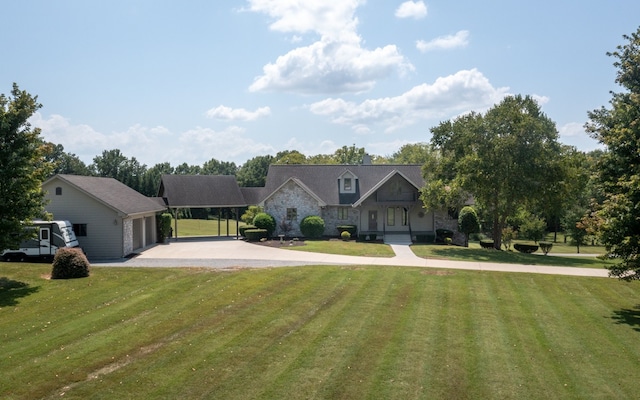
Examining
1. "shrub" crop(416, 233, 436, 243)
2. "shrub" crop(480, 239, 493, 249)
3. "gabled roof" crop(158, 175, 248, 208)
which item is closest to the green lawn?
"gabled roof" crop(158, 175, 248, 208)

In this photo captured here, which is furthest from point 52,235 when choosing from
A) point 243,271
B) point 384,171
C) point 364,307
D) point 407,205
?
point 384,171

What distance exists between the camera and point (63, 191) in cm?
3036

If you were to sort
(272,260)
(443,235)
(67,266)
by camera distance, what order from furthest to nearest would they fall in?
1. (443,235)
2. (272,260)
3. (67,266)

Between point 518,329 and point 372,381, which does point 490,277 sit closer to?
point 518,329

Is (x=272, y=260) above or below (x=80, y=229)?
below

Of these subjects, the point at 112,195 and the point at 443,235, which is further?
the point at 443,235

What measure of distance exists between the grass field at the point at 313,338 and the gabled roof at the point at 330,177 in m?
23.2

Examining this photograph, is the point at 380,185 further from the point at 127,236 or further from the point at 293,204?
the point at 127,236

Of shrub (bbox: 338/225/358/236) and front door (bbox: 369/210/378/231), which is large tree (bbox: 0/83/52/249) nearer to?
shrub (bbox: 338/225/358/236)

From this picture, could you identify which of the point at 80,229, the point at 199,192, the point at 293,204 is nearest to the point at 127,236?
the point at 80,229

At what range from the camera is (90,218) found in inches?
1196

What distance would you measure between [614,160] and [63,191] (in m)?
27.8

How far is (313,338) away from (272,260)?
49.3 ft

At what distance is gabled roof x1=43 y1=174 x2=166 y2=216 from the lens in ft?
98.8
